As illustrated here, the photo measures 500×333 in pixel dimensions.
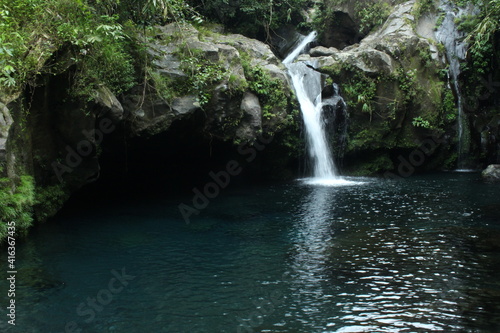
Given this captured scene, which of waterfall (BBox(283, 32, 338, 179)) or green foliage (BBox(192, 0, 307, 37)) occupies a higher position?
green foliage (BBox(192, 0, 307, 37))

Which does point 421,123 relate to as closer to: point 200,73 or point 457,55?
point 457,55

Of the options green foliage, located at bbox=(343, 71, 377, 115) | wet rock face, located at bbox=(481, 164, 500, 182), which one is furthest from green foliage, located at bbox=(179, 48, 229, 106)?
wet rock face, located at bbox=(481, 164, 500, 182)

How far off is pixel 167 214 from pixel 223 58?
6399mm

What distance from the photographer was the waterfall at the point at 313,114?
1931 centimetres

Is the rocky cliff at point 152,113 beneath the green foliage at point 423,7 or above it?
beneath

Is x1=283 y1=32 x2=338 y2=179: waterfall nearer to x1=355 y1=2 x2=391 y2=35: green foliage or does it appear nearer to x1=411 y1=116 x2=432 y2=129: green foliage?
x1=411 y1=116 x2=432 y2=129: green foliage

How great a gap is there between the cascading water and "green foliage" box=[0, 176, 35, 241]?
40.8ft

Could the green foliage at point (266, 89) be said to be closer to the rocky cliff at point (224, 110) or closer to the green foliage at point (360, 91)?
the rocky cliff at point (224, 110)

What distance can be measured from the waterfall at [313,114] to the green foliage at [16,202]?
12619mm

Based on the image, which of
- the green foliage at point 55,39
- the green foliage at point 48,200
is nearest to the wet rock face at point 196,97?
the green foliage at point 55,39

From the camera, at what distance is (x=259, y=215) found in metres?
12.4

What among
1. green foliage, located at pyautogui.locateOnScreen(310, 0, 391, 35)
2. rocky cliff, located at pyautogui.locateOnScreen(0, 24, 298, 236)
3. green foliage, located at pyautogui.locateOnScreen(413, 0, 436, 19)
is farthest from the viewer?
green foliage, located at pyautogui.locateOnScreen(310, 0, 391, 35)

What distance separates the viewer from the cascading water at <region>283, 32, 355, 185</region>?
19281mm

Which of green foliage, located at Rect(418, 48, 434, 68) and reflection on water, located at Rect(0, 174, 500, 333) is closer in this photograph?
reflection on water, located at Rect(0, 174, 500, 333)
